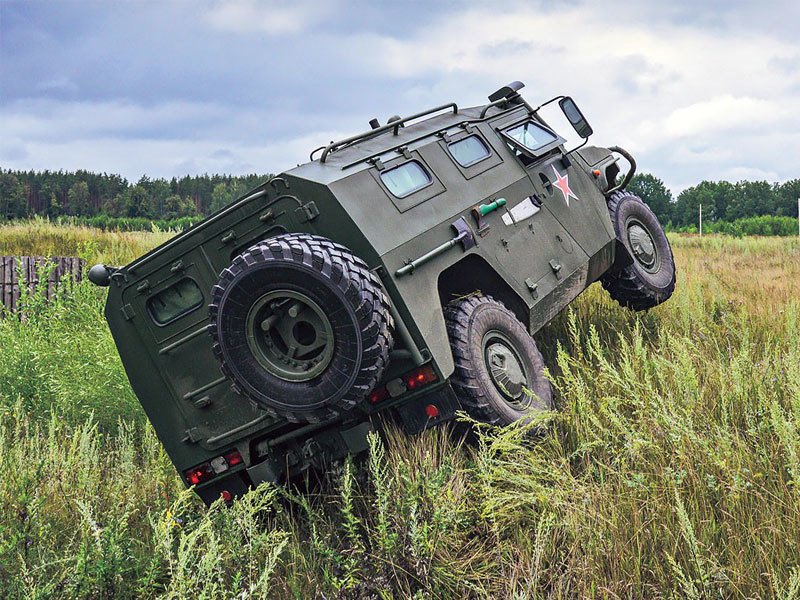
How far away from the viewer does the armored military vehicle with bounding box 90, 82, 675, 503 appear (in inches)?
204

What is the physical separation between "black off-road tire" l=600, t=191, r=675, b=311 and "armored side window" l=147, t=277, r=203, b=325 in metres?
4.08

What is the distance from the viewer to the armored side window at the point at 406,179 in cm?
610

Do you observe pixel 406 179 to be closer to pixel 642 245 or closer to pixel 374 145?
pixel 374 145

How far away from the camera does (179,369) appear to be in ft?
20.4

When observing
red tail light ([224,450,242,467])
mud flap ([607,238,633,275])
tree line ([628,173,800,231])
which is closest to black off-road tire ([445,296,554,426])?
red tail light ([224,450,242,467])

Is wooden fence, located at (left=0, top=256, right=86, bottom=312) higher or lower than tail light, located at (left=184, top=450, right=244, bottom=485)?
higher

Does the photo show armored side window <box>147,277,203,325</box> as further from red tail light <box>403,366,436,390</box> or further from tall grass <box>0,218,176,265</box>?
tall grass <box>0,218,176,265</box>

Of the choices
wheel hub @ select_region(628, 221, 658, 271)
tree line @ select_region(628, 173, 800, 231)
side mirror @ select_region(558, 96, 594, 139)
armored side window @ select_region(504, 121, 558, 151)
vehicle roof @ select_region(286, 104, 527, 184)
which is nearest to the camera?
vehicle roof @ select_region(286, 104, 527, 184)

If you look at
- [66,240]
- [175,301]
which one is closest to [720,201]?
[66,240]

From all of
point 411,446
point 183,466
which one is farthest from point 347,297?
point 183,466

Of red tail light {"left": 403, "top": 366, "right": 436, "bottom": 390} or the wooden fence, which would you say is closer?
red tail light {"left": 403, "top": 366, "right": 436, "bottom": 390}

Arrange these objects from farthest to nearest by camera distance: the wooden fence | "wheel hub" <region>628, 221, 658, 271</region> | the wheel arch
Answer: the wooden fence → "wheel hub" <region>628, 221, 658, 271</region> → the wheel arch

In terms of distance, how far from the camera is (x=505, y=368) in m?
6.02

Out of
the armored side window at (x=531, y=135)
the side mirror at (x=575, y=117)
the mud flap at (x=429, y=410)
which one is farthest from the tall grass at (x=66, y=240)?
the mud flap at (x=429, y=410)
